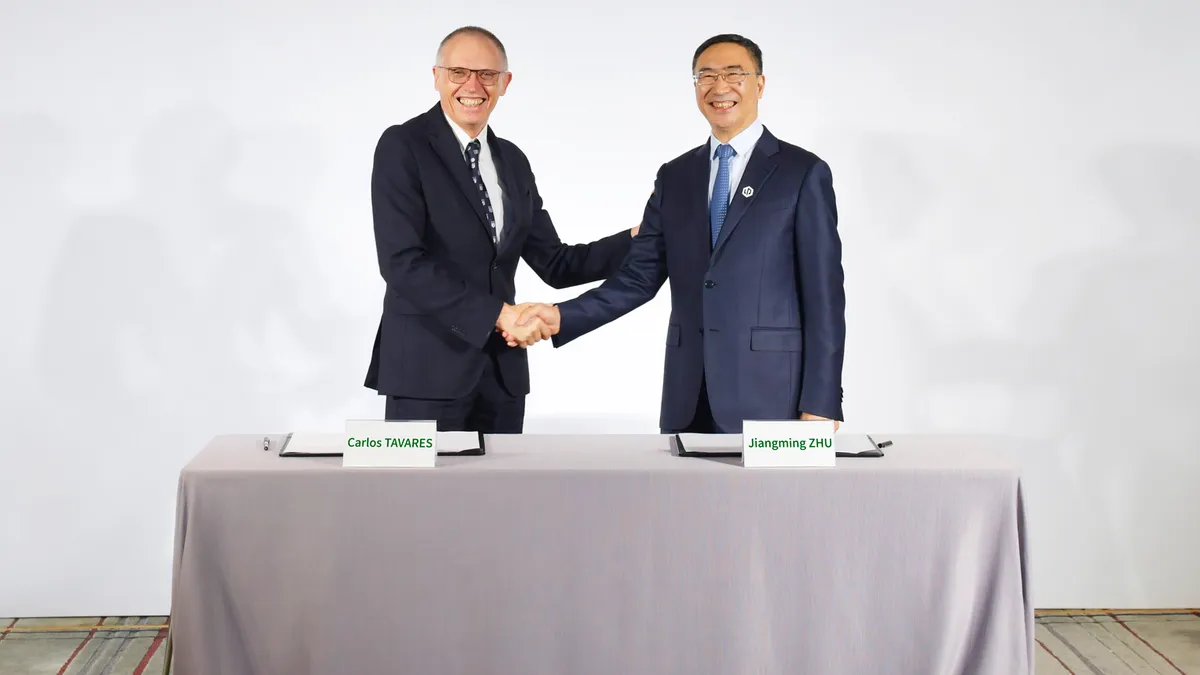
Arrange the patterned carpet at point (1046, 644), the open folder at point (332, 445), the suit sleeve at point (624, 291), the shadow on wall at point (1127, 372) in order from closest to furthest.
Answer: the open folder at point (332, 445) → the suit sleeve at point (624, 291) → the patterned carpet at point (1046, 644) → the shadow on wall at point (1127, 372)

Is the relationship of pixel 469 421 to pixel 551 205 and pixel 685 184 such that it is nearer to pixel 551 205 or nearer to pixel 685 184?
pixel 685 184

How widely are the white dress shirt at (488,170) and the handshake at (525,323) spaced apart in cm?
21

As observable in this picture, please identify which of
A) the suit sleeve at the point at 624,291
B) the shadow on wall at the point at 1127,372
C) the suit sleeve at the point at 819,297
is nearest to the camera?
the suit sleeve at the point at 819,297

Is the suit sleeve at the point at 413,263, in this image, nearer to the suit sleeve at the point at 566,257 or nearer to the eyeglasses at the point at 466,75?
the eyeglasses at the point at 466,75

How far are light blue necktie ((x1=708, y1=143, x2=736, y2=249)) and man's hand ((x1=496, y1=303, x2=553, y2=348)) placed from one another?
0.50m

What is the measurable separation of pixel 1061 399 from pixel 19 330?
3402 millimetres

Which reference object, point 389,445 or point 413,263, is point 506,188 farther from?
point 389,445

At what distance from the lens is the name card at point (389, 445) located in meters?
1.91

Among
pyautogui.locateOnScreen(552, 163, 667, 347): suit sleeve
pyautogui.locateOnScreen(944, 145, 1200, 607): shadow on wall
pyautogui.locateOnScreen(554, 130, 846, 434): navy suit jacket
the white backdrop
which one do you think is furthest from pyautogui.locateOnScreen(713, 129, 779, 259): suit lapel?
pyautogui.locateOnScreen(944, 145, 1200, 607): shadow on wall

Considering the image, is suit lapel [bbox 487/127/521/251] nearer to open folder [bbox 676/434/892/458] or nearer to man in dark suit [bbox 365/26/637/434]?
man in dark suit [bbox 365/26/637/434]

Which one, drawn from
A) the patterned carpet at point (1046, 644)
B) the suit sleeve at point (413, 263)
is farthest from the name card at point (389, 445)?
the patterned carpet at point (1046, 644)

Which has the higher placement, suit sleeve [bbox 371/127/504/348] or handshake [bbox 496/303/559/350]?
suit sleeve [bbox 371/127/504/348]

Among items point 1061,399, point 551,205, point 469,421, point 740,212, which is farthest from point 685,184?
point 1061,399

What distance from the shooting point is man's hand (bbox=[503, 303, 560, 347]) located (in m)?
2.70
